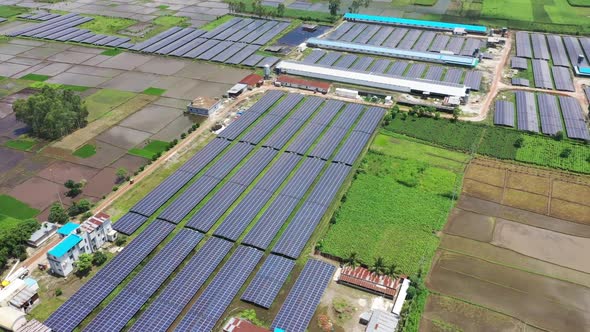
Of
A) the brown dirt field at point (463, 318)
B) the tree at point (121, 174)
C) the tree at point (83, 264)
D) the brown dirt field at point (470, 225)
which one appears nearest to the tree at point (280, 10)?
the tree at point (121, 174)

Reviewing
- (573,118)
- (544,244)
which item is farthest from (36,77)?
(573,118)

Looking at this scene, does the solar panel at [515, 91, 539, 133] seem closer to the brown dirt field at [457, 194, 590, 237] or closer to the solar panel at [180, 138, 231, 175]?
the brown dirt field at [457, 194, 590, 237]

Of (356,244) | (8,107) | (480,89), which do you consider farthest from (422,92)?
(8,107)

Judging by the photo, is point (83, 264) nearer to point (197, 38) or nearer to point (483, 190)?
point (483, 190)

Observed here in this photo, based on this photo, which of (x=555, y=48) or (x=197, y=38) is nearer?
(x=555, y=48)

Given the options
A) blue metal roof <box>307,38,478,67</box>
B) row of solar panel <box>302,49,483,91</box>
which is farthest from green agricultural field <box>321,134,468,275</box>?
blue metal roof <box>307,38,478,67</box>
